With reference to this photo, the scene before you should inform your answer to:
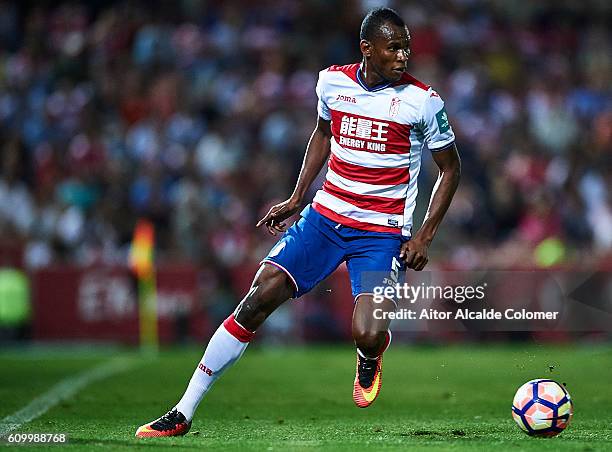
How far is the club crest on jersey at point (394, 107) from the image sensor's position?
25.7 ft

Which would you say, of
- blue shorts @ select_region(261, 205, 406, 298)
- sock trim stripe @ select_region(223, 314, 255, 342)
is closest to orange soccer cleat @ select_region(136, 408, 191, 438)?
sock trim stripe @ select_region(223, 314, 255, 342)

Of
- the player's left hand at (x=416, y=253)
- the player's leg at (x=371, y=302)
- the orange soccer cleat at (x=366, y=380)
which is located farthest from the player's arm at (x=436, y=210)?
the orange soccer cleat at (x=366, y=380)

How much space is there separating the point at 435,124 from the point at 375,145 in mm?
442

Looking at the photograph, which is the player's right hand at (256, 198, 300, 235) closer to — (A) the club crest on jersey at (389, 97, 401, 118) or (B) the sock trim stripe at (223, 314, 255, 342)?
(B) the sock trim stripe at (223, 314, 255, 342)

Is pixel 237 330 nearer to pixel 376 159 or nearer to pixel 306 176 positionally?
pixel 306 176

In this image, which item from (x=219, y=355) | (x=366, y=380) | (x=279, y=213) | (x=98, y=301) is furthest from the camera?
(x=98, y=301)

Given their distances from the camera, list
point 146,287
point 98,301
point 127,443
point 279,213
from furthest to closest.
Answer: point 98,301
point 146,287
point 279,213
point 127,443

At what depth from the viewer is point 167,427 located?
7.48 meters

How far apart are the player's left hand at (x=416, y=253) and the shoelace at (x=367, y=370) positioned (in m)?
0.79

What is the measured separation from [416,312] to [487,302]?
354cm

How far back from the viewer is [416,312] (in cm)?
1193

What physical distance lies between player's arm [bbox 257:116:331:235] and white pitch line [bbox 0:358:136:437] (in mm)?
2274

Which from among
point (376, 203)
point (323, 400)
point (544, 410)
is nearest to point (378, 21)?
point (376, 203)

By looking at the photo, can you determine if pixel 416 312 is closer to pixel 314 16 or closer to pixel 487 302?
pixel 487 302
